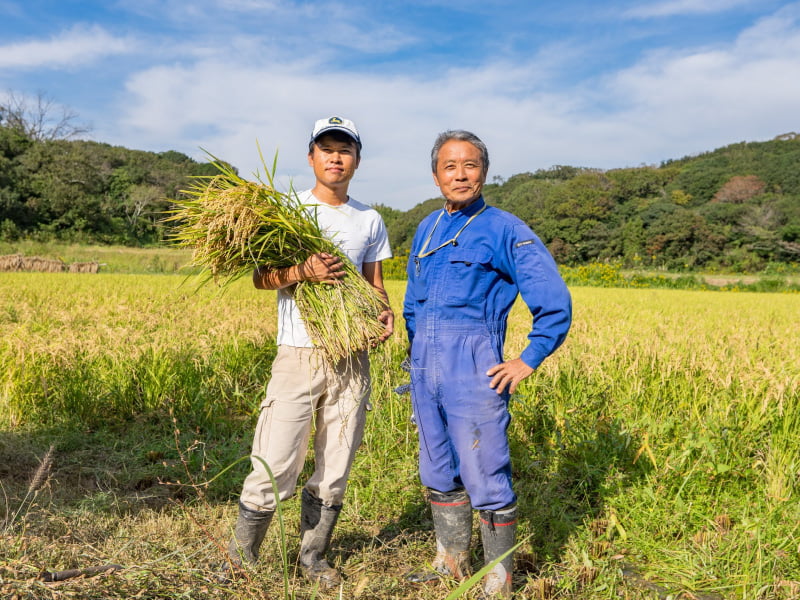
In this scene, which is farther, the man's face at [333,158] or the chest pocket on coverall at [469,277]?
the man's face at [333,158]

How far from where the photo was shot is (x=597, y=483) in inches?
121

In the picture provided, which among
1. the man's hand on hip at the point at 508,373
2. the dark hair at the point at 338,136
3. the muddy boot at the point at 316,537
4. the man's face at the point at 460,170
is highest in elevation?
the dark hair at the point at 338,136

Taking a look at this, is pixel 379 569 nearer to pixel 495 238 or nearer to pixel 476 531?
pixel 476 531

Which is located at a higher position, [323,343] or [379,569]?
[323,343]

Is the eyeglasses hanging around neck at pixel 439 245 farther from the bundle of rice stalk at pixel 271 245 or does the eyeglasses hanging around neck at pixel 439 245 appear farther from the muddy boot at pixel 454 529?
the muddy boot at pixel 454 529

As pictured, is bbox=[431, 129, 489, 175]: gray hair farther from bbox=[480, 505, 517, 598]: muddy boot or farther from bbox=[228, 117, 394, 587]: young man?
bbox=[480, 505, 517, 598]: muddy boot

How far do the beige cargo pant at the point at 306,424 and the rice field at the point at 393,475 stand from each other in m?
0.22

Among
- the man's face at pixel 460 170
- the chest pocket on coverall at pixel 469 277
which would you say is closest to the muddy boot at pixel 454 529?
the chest pocket on coverall at pixel 469 277

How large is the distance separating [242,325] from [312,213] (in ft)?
12.9

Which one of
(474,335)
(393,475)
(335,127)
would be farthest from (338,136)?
(393,475)

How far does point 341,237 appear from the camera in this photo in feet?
7.83

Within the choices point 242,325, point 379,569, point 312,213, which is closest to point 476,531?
point 379,569

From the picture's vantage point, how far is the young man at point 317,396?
7.29ft

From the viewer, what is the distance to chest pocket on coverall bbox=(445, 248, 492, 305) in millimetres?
2086
